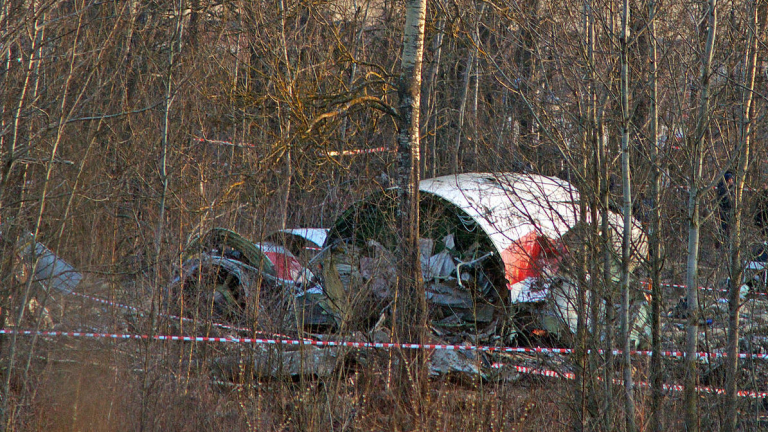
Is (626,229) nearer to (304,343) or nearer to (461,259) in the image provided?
(304,343)

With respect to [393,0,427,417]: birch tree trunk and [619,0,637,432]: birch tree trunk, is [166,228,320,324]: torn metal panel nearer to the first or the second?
[393,0,427,417]: birch tree trunk

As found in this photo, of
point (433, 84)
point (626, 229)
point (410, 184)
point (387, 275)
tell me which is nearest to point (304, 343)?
point (387, 275)

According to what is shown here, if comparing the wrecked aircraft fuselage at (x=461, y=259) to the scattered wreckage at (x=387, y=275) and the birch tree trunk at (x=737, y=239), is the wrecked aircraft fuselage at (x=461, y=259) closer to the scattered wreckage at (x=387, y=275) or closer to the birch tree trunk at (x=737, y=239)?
the scattered wreckage at (x=387, y=275)

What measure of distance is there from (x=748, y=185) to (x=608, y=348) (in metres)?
2.01

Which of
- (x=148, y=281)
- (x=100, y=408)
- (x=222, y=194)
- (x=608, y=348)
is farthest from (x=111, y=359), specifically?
(x=608, y=348)

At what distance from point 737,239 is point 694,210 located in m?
0.81

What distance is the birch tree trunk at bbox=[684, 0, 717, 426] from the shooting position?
450 centimetres

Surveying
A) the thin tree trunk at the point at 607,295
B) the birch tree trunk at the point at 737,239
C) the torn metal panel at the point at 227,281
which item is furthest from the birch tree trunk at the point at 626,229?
the torn metal panel at the point at 227,281

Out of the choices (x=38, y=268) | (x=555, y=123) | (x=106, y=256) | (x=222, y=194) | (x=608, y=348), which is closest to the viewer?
(x=608, y=348)

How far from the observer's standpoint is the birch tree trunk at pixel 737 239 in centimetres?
488

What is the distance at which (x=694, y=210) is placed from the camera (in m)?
4.52

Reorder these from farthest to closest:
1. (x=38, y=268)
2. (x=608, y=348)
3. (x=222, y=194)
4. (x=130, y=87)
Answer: (x=130, y=87), (x=222, y=194), (x=38, y=268), (x=608, y=348)

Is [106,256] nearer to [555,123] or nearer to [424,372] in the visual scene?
[424,372]

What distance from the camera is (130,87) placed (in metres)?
9.45
